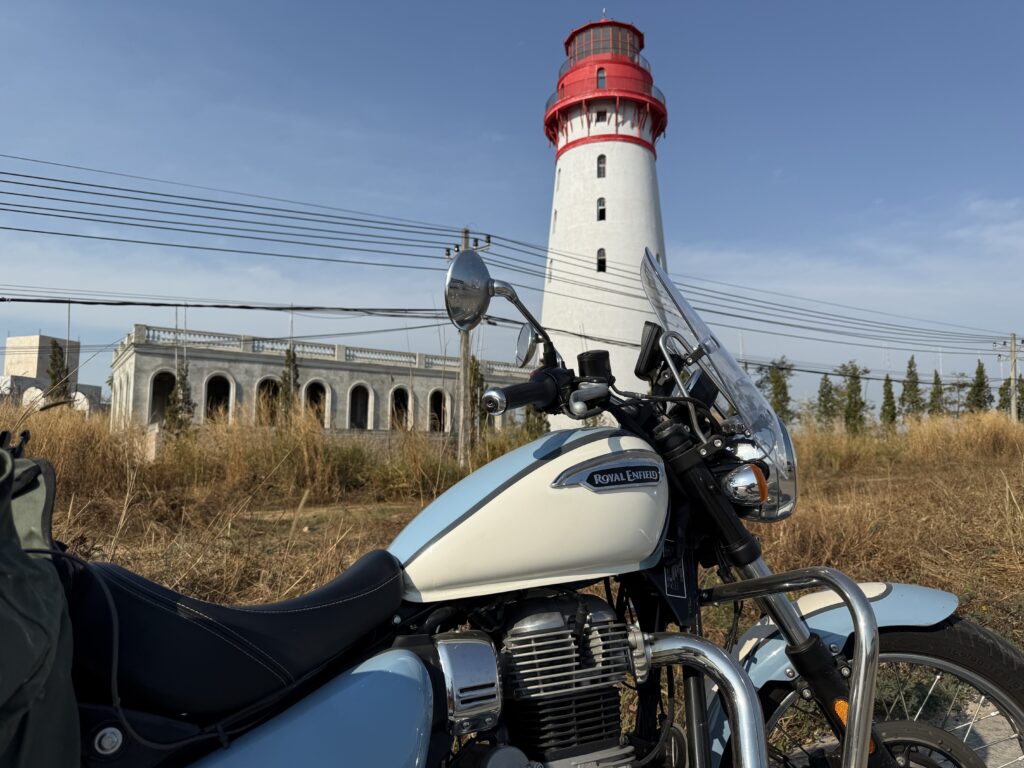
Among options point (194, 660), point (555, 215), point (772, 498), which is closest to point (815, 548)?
point (772, 498)

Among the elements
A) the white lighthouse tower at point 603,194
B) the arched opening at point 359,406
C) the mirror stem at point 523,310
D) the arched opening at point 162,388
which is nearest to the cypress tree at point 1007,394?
the white lighthouse tower at point 603,194

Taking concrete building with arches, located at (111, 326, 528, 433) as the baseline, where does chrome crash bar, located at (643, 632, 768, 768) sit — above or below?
below

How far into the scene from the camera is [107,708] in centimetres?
105

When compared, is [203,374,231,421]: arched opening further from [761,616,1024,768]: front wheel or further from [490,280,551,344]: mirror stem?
[761,616,1024,768]: front wheel

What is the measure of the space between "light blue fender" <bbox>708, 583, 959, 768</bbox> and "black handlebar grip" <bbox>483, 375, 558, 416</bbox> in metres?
0.77

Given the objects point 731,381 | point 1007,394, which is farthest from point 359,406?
point 731,381

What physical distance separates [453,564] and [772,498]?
2.22 feet

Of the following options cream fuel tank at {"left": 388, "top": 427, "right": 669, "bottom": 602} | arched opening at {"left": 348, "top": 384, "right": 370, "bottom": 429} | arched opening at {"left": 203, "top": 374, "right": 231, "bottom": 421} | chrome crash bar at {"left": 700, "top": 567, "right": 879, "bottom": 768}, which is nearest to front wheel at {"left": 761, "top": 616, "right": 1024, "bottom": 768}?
chrome crash bar at {"left": 700, "top": 567, "right": 879, "bottom": 768}

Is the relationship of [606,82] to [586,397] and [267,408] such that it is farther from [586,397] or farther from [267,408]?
[586,397]

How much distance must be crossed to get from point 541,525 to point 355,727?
0.45 meters

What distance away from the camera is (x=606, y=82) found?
21125 mm

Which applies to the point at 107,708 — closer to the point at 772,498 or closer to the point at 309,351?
the point at 772,498

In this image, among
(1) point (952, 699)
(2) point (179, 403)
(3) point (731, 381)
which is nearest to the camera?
(3) point (731, 381)

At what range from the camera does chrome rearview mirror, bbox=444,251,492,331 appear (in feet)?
4.73
